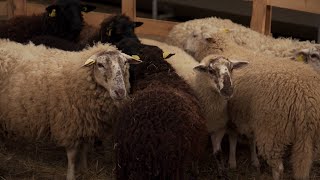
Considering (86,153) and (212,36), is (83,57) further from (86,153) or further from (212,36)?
(212,36)

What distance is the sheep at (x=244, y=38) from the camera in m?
7.35

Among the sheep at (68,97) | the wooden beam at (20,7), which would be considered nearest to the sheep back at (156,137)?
the sheep at (68,97)

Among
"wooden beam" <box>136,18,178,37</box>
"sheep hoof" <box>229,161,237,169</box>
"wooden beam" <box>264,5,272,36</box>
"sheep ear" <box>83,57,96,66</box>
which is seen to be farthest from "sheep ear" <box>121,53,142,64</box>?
"wooden beam" <box>264,5,272,36</box>

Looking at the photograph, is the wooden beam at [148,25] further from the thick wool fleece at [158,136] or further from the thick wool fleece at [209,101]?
the thick wool fleece at [158,136]

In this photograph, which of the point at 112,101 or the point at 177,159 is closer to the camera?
the point at 177,159

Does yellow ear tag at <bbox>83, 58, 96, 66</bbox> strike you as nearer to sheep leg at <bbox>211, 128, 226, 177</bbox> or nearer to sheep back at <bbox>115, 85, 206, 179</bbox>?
sheep back at <bbox>115, 85, 206, 179</bbox>

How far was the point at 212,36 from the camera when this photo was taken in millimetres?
7266

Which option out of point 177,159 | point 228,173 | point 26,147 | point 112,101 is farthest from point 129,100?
point 26,147

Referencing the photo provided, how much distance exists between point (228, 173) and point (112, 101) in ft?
5.55

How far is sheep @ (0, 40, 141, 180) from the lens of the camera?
5.50 m

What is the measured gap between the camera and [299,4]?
26.4ft

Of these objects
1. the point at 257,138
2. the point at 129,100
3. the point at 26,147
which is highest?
the point at 129,100

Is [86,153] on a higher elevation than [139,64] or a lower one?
lower

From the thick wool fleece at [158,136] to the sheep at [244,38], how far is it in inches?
107
